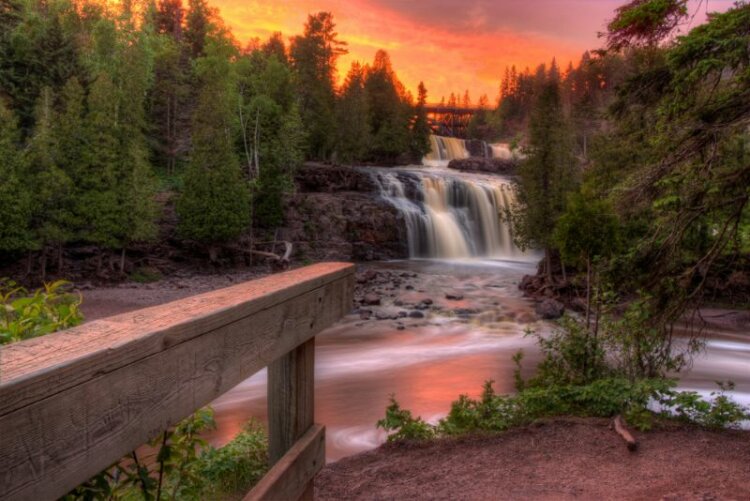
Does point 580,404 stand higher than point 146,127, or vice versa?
point 146,127

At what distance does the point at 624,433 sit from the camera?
644 cm

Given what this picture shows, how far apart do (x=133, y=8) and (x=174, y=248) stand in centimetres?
3087

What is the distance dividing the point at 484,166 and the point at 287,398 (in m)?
51.1

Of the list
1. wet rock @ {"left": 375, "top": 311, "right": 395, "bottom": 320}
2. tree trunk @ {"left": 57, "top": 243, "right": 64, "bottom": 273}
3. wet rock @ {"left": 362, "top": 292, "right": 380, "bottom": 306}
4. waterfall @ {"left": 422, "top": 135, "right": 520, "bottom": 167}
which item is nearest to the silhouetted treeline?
tree trunk @ {"left": 57, "top": 243, "right": 64, "bottom": 273}

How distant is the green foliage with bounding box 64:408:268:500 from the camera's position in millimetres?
1747

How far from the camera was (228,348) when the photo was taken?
5.24 feet

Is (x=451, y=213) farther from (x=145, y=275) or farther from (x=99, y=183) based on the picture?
(x=99, y=183)

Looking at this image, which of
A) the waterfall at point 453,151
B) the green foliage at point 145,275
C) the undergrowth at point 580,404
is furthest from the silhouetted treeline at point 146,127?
the undergrowth at point 580,404

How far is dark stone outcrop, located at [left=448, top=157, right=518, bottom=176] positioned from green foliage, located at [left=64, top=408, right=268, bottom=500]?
4594 cm

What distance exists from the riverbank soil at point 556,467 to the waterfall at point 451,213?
25.2 m

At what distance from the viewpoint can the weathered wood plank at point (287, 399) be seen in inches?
93.4

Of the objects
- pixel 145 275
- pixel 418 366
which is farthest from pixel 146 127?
pixel 418 366

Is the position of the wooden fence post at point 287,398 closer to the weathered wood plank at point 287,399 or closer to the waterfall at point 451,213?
the weathered wood plank at point 287,399

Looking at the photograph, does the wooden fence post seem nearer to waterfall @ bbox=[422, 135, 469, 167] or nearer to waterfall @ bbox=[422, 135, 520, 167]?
waterfall @ bbox=[422, 135, 469, 167]
